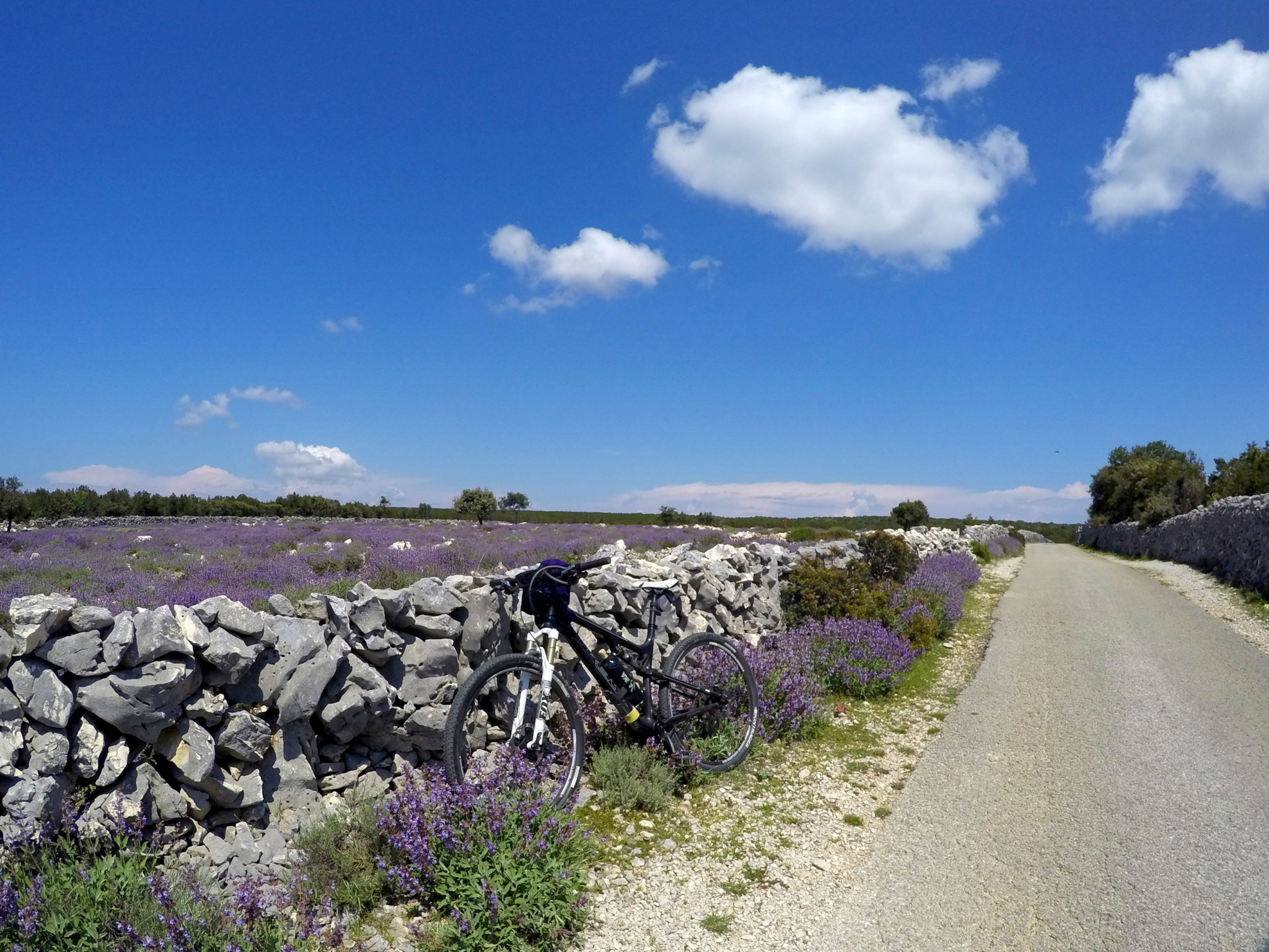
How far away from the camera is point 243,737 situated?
4207mm

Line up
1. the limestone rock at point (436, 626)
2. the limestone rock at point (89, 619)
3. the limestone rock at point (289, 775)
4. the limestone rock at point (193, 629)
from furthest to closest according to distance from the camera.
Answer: the limestone rock at point (436, 626) < the limestone rock at point (289, 775) < the limestone rock at point (193, 629) < the limestone rock at point (89, 619)

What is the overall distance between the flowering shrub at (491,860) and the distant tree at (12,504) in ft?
109

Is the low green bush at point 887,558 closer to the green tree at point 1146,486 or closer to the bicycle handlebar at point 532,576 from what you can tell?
the bicycle handlebar at point 532,576

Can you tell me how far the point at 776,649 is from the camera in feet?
30.4

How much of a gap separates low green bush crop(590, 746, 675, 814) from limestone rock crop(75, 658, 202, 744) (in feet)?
9.73

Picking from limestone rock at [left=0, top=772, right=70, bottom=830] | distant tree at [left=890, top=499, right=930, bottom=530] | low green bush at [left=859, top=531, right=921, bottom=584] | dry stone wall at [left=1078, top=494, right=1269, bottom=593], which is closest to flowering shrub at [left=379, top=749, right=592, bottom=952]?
limestone rock at [left=0, top=772, right=70, bottom=830]

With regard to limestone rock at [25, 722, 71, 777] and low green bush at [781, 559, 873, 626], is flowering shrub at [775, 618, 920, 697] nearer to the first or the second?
low green bush at [781, 559, 873, 626]

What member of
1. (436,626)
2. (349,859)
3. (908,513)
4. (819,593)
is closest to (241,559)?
(436,626)

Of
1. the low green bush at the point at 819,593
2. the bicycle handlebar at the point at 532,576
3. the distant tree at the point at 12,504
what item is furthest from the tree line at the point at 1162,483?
the distant tree at the point at 12,504

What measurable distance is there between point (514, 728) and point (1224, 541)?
28.1 meters

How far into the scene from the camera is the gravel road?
395cm

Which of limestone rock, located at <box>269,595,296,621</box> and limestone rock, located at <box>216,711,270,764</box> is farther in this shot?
limestone rock, located at <box>269,595,296,621</box>

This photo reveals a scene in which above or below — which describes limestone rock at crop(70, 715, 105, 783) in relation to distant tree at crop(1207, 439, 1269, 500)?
below

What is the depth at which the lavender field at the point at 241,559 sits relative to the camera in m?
8.14
